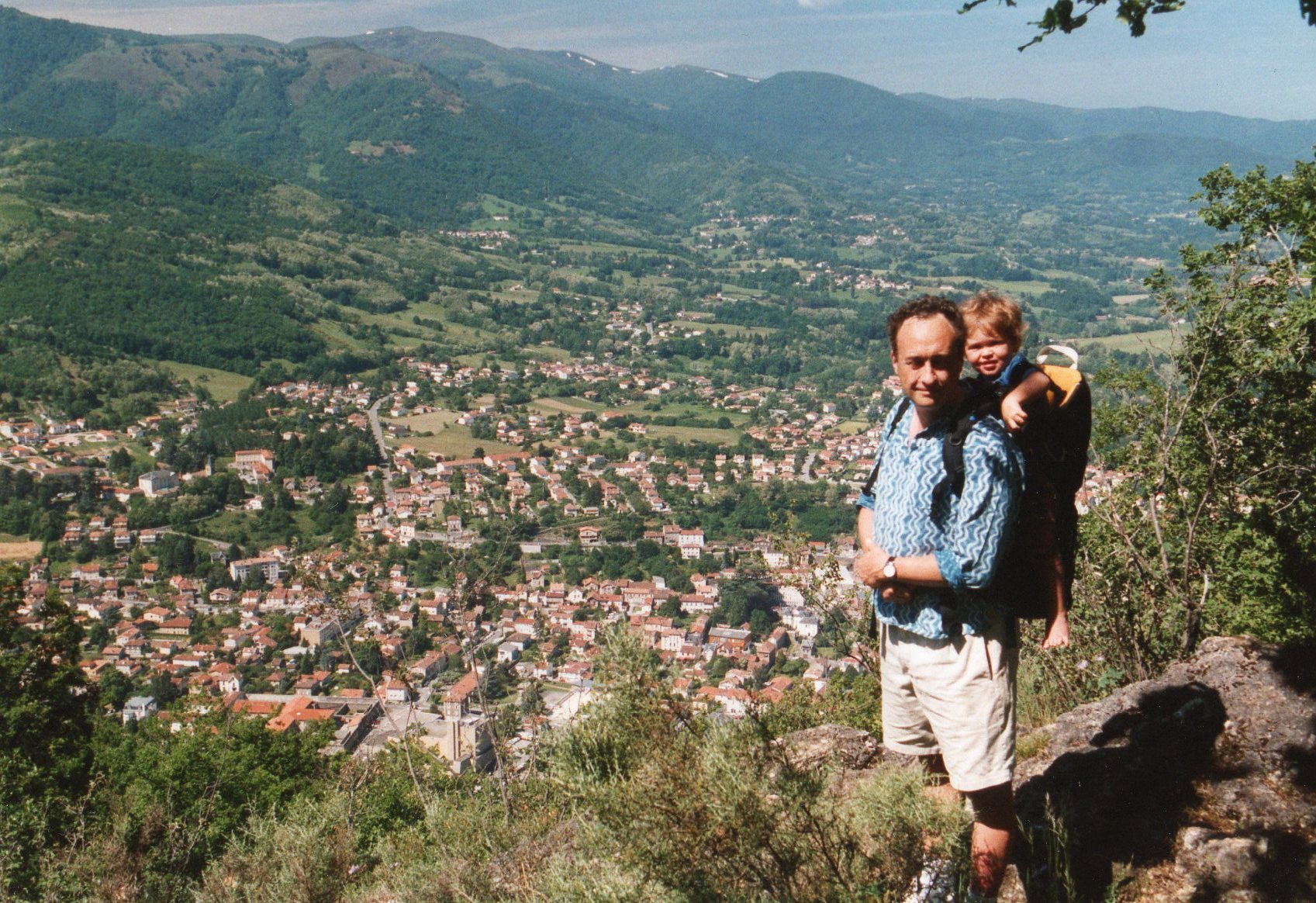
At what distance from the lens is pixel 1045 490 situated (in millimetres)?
2133

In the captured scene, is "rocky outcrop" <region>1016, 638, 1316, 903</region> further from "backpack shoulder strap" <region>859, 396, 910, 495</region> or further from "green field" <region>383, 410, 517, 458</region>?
"green field" <region>383, 410, 517, 458</region>

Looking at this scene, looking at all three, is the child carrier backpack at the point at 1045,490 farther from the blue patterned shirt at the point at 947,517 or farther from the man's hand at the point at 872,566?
the man's hand at the point at 872,566

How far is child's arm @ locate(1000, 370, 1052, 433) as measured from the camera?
6.83 feet

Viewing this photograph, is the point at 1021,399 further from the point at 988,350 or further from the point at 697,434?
the point at 697,434

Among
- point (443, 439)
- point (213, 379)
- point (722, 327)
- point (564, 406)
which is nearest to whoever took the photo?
point (443, 439)

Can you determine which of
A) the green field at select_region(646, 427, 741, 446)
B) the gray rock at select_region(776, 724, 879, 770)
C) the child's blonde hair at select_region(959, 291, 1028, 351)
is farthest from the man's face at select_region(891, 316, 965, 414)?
the green field at select_region(646, 427, 741, 446)

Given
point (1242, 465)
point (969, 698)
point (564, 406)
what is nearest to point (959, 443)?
point (969, 698)

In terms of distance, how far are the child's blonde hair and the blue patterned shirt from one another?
12.7 inches

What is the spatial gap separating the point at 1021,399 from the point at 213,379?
5418 centimetres

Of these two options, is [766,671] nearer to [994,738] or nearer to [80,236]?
[994,738]

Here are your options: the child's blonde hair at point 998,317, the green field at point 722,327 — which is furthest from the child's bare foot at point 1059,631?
the green field at point 722,327

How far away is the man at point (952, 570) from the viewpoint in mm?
1946

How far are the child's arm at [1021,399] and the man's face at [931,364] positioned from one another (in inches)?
5.0

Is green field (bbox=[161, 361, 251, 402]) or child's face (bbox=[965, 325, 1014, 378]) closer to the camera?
child's face (bbox=[965, 325, 1014, 378])
